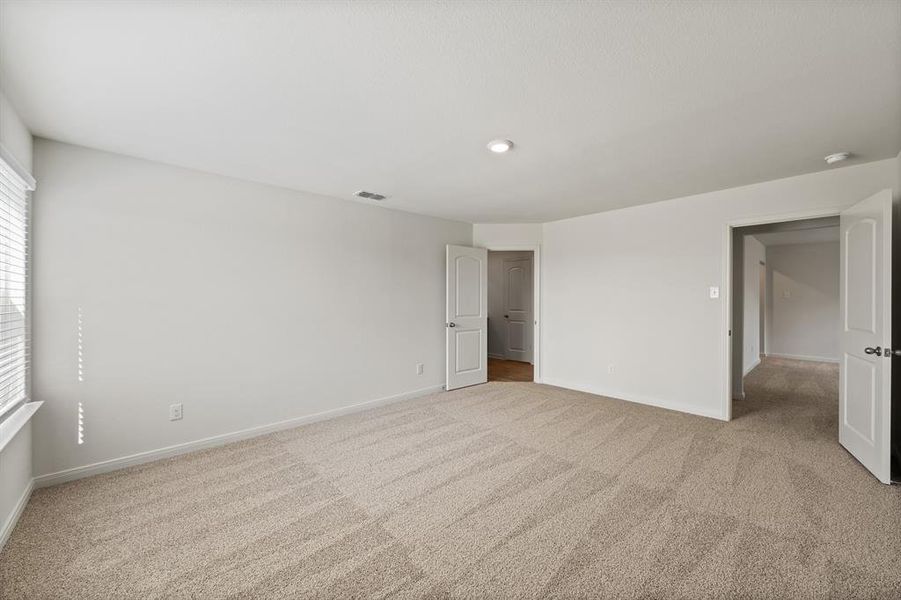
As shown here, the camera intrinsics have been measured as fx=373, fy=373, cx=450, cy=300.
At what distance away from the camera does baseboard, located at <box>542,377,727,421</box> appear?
12.6ft

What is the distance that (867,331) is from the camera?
8.84 ft

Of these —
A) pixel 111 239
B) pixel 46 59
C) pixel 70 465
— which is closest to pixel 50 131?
pixel 111 239

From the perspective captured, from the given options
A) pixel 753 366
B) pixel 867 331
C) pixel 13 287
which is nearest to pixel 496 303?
pixel 753 366

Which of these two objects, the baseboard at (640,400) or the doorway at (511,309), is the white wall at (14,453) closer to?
the baseboard at (640,400)

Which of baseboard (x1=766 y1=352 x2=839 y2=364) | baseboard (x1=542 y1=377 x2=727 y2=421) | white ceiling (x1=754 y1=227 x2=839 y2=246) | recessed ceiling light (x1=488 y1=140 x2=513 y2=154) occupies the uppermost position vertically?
→ white ceiling (x1=754 y1=227 x2=839 y2=246)

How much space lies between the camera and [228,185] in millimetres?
3225

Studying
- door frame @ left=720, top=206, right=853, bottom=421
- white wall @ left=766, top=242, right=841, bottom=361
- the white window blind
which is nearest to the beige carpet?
door frame @ left=720, top=206, right=853, bottom=421

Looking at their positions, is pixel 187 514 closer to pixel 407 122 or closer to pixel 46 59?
pixel 46 59

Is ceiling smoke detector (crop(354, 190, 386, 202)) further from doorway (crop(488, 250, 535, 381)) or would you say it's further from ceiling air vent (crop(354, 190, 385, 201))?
doorway (crop(488, 250, 535, 381))

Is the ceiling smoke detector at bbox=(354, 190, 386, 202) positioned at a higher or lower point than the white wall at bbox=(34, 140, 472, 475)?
higher

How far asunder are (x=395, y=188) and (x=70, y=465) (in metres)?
3.21

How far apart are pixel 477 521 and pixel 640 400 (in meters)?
3.10

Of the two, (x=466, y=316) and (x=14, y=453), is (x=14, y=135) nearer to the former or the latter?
(x=14, y=453)

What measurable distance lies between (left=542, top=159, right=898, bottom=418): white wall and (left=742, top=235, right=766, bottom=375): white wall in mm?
2474
